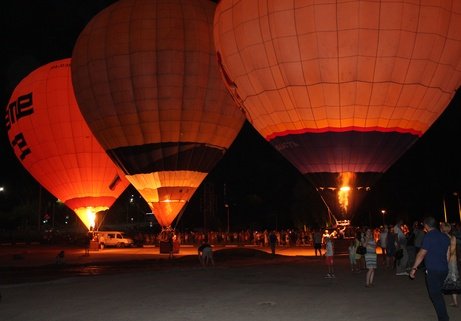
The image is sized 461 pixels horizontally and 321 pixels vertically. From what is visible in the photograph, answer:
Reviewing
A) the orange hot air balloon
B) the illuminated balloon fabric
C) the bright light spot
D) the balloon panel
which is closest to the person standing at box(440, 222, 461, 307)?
the balloon panel

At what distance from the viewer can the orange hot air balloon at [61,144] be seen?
29.8 meters

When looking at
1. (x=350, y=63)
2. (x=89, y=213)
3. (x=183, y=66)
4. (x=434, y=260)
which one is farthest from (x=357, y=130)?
(x=89, y=213)

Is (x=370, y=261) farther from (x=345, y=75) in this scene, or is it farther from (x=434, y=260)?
(x=345, y=75)

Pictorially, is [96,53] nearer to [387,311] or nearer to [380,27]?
[380,27]

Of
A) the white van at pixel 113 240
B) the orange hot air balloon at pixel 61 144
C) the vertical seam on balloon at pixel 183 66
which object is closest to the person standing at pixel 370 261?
the vertical seam on balloon at pixel 183 66

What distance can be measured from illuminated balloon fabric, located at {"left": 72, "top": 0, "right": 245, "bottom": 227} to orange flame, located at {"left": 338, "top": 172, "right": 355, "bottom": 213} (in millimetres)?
9045

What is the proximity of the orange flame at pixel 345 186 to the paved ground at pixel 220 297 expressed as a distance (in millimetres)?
2859

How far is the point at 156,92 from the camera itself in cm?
2422

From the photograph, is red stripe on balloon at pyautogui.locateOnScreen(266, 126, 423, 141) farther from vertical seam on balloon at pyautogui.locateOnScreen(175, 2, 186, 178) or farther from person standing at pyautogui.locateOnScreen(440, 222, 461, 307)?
person standing at pyautogui.locateOnScreen(440, 222, 461, 307)

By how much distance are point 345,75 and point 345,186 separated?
3857mm

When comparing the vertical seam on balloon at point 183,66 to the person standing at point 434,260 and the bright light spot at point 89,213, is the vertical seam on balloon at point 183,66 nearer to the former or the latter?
the bright light spot at point 89,213

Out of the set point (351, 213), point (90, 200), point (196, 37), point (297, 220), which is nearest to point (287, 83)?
point (351, 213)

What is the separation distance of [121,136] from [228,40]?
8.65 meters

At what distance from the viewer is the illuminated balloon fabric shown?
2422 centimetres
